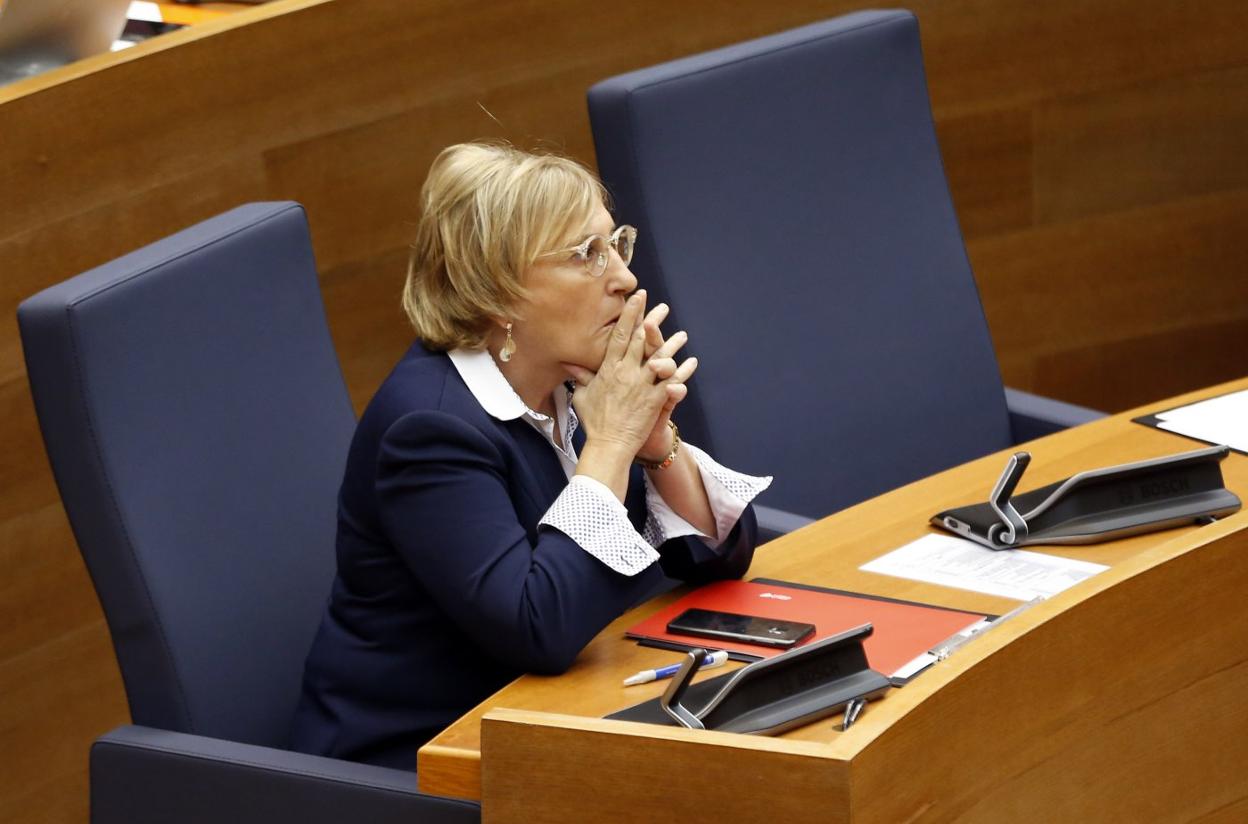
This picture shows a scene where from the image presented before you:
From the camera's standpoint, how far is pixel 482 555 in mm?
1745

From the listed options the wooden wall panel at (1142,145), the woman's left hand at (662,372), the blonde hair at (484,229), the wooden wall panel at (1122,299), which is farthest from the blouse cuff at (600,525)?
the wooden wall panel at (1142,145)

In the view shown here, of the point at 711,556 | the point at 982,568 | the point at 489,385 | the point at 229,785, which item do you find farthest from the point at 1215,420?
the point at 229,785

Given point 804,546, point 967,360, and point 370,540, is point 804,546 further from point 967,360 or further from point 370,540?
point 967,360

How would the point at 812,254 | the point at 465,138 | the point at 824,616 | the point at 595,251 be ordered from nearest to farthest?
the point at 824,616, the point at 595,251, the point at 812,254, the point at 465,138

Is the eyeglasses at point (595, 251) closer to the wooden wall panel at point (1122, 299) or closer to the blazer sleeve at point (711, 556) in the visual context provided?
the blazer sleeve at point (711, 556)

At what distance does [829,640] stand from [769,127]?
3.74 feet

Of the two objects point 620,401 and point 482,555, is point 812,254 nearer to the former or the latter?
point 620,401

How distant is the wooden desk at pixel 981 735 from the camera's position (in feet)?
4.54

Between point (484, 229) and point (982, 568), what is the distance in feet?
2.03

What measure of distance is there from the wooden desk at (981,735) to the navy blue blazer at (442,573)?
0.24 feet

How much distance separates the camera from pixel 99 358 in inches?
73.0

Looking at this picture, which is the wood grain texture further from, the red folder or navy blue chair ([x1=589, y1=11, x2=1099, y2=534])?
navy blue chair ([x1=589, y1=11, x2=1099, y2=534])

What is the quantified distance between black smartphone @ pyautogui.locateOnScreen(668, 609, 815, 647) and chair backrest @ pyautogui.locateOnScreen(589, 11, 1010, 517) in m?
0.69

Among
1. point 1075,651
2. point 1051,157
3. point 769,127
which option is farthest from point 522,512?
point 1051,157
